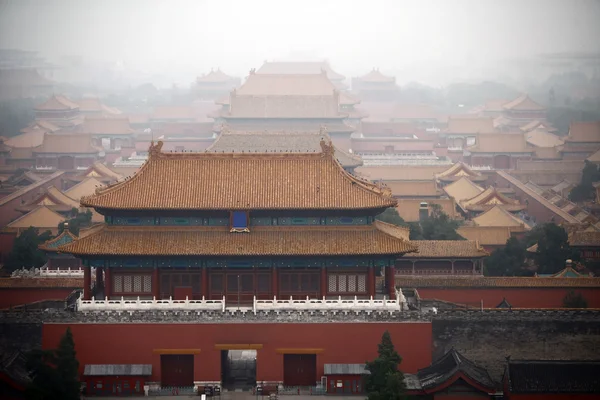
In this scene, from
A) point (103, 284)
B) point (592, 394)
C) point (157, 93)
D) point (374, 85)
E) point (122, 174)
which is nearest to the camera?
point (592, 394)

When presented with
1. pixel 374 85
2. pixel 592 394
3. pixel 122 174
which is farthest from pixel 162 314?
pixel 374 85

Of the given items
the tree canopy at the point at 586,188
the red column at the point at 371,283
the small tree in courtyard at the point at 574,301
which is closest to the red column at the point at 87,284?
the red column at the point at 371,283

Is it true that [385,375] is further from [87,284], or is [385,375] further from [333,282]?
[87,284]

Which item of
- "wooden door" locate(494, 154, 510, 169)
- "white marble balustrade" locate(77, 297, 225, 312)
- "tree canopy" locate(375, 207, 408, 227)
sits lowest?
"white marble balustrade" locate(77, 297, 225, 312)

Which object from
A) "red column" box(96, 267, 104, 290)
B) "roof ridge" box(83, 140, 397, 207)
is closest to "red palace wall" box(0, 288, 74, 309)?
"red column" box(96, 267, 104, 290)

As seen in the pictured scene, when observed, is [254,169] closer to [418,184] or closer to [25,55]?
[418,184]

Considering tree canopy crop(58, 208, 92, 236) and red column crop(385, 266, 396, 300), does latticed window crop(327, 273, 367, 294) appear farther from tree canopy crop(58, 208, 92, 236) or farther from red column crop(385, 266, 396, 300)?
tree canopy crop(58, 208, 92, 236)
